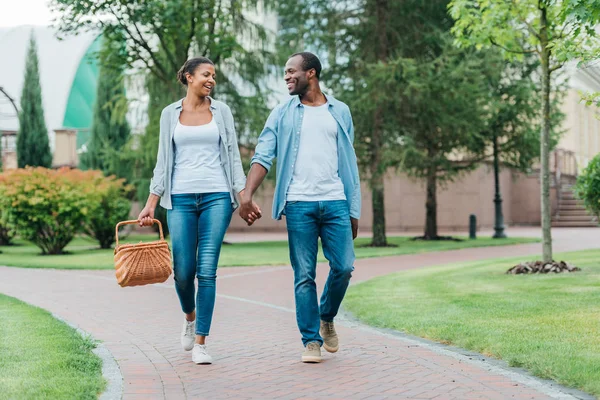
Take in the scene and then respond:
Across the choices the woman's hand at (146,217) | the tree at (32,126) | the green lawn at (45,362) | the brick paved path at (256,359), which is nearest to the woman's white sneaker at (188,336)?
the brick paved path at (256,359)

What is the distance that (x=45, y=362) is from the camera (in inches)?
239

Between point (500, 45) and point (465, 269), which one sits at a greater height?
point (500, 45)

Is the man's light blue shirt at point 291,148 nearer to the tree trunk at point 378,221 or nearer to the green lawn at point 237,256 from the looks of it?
the green lawn at point 237,256

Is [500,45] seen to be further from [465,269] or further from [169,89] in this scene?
[169,89]

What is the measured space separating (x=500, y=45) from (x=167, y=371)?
9.26m

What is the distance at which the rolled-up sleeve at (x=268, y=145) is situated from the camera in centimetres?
632

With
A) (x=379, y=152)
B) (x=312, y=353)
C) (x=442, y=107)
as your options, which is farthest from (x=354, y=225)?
(x=379, y=152)

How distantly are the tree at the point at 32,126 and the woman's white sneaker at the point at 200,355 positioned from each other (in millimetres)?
31806

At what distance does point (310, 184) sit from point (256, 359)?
1.33 m

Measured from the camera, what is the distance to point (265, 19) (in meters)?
27.0

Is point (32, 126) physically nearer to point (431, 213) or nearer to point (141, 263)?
point (431, 213)

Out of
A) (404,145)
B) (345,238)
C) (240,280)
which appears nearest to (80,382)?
(345,238)

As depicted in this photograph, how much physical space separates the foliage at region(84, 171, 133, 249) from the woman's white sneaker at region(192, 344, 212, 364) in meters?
17.2

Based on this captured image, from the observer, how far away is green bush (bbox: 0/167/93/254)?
855 inches
